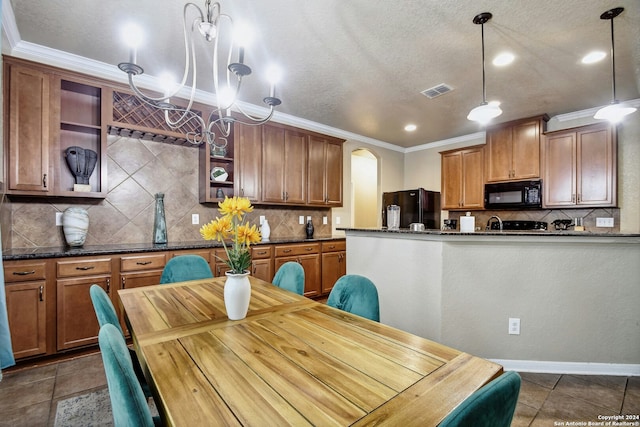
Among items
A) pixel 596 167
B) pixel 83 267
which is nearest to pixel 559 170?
pixel 596 167

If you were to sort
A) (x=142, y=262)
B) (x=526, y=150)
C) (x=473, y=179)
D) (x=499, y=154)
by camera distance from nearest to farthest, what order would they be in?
(x=142, y=262) < (x=526, y=150) < (x=499, y=154) < (x=473, y=179)

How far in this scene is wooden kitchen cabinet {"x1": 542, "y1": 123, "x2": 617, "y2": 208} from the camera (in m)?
3.59

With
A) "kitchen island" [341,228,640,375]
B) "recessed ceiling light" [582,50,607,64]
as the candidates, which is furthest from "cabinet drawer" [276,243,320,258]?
"recessed ceiling light" [582,50,607,64]

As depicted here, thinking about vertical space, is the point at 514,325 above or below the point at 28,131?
below

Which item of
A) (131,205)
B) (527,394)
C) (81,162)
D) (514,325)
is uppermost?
(81,162)

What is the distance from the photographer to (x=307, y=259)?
13.1 feet

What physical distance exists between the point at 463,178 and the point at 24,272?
212 inches

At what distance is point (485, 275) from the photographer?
227 cm

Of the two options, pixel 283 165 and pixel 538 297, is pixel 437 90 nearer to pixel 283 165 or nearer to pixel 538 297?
pixel 283 165

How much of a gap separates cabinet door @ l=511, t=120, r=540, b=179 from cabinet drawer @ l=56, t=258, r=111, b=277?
5.07m

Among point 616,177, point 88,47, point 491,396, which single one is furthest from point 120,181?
point 616,177

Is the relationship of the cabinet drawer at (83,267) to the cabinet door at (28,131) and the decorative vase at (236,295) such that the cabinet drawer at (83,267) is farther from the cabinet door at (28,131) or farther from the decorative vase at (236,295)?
the decorative vase at (236,295)

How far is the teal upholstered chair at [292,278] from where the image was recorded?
81.0 inches

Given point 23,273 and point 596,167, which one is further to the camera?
point 596,167
